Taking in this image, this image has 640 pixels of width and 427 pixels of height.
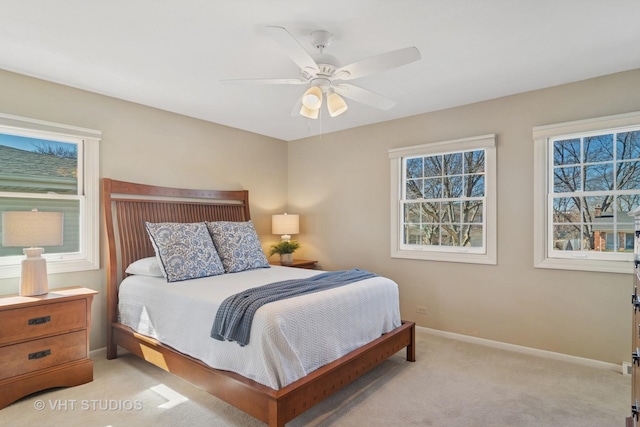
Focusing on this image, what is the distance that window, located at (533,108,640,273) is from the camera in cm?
296

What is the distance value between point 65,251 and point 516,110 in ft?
14.5

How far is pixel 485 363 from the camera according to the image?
311 centimetres

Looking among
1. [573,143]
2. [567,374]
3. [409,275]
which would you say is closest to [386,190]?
[409,275]

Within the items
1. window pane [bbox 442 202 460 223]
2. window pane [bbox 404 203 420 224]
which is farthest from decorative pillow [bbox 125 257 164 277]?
window pane [bbox 442 202 460 223]

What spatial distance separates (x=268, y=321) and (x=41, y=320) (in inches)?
71.7

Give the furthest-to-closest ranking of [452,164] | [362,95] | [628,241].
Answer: [452,164] < [628,241] < [362,95]

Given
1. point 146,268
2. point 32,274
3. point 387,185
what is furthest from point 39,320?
point 387,185

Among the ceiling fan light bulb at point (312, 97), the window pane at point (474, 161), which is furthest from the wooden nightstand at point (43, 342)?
the window pane at point (474, 161)

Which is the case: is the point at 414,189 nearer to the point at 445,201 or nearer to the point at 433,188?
the point at 433,188

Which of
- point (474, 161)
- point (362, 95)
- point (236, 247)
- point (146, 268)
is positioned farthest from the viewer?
point (474, 161)

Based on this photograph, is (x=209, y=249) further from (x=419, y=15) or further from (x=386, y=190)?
(x=419, y=15)

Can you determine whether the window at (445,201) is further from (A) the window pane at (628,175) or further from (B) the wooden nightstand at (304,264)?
(B) the wooden nightstand at (304,264)

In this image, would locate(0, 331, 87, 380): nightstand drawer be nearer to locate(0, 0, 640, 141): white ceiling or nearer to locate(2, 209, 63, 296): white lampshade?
locate(2, 209, 63, 296): white lampshade

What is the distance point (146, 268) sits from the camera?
125 inches
